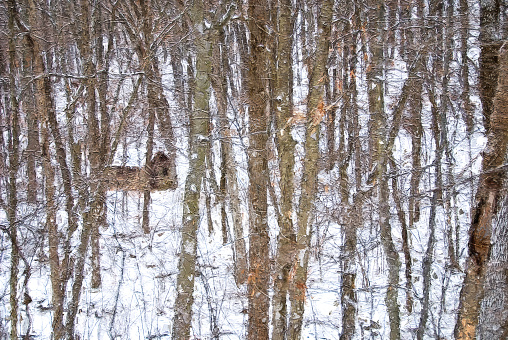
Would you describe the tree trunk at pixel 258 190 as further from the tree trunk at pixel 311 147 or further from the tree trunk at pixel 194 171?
the tree trunk at pixel 194 171

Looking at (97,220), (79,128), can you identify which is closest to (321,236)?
(97,220)

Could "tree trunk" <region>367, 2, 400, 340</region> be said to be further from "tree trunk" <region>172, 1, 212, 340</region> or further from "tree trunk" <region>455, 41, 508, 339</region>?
"tree trunk" <region>172, 1, 212, 340</region>

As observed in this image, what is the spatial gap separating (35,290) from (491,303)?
9314 millimetres

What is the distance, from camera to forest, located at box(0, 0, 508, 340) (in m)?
5.55

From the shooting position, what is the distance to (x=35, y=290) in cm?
971

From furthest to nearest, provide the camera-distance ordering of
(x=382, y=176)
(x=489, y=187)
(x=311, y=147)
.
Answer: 1. (x=382, y=176)
2. (x=311, y=147)
3. (x=489, y=187)

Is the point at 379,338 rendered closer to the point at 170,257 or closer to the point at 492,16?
the point at 170,257

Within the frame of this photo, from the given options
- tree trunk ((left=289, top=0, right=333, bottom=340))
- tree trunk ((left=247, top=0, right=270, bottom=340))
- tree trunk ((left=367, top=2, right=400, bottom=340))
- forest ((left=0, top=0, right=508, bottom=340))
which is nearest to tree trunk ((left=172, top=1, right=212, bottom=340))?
forest ((left=0, top=0, right=508, bottom=340))

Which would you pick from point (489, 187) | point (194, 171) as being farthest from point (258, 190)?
point (489, 187)

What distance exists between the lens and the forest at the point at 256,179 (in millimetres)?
5551

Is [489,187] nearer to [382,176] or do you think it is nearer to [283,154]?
[283,154]

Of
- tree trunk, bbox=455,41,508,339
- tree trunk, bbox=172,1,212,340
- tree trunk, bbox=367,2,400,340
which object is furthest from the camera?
tree trunk, bbox=367,2,400,340

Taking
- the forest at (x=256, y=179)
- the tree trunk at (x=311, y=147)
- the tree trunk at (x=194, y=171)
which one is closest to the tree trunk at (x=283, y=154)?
the forest at (x=256, y=179)

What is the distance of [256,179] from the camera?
572 centimetres
